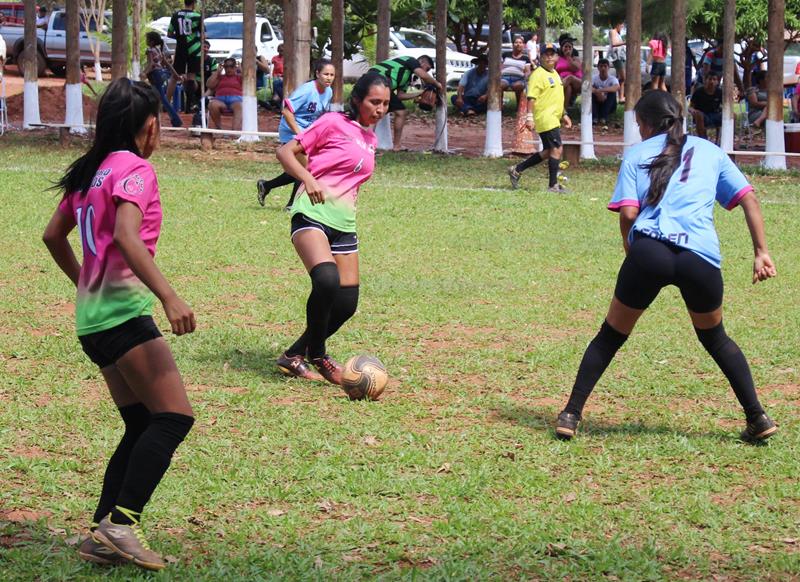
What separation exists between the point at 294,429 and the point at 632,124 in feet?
47.2

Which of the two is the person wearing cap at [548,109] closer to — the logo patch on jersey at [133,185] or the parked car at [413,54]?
the logo patch on jersey at [133,185]

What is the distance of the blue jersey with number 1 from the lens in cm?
616

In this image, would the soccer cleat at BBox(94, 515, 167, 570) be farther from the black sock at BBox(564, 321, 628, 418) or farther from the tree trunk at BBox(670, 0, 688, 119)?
the tree trunk at BBox(670, 0, 688, 119)

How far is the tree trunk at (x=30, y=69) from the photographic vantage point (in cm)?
2239

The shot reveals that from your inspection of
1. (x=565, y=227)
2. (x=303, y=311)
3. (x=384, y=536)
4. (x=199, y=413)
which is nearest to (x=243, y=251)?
(x=303, y=311)

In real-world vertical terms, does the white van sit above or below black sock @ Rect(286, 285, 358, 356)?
above

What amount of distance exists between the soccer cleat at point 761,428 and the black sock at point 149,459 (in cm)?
313

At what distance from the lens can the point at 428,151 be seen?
21859 mm

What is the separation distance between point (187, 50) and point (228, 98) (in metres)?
3.61

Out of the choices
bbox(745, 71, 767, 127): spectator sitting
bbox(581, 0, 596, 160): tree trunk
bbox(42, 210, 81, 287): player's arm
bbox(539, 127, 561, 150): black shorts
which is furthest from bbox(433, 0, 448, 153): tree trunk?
bbox(42, 210, 81, 287): player's arm

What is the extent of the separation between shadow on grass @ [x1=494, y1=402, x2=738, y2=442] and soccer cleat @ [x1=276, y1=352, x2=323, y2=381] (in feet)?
4.09

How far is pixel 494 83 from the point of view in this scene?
68.6ft

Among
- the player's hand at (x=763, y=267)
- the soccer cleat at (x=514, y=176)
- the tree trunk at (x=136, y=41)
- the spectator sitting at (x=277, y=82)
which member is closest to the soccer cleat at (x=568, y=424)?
the player's hand at (x=763, y=267)

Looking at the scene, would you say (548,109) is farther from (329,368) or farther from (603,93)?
(603,93)
